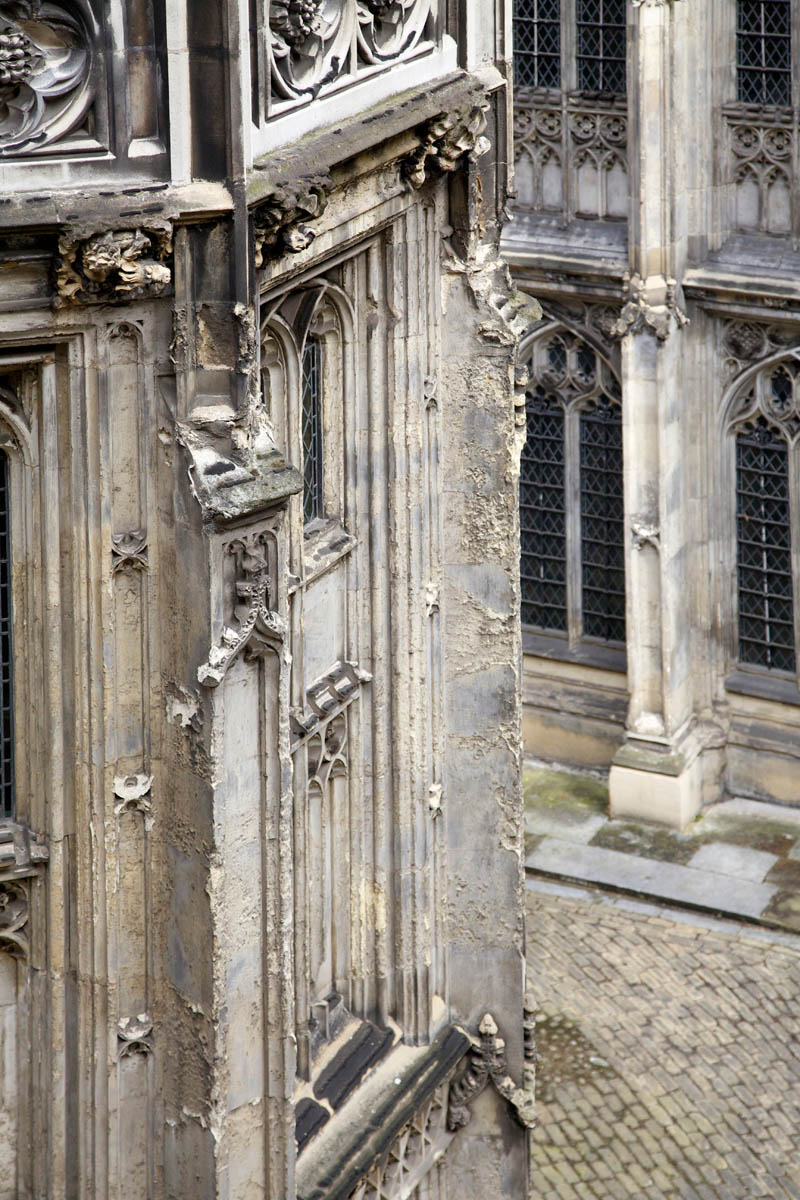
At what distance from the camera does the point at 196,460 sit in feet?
35.9

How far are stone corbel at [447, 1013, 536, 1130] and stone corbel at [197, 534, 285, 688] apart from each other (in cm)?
464

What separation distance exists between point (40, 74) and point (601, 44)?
13.2m

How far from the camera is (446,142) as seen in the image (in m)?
13.0

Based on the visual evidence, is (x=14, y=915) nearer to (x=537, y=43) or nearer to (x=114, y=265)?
(x=114, y=265)

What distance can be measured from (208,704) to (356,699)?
277cm

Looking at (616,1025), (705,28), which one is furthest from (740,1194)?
(705,28)

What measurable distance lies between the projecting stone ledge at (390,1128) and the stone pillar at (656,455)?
351 inches

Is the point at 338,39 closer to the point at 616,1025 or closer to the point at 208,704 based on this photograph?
the point at 208,704

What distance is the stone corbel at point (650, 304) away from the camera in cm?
2248

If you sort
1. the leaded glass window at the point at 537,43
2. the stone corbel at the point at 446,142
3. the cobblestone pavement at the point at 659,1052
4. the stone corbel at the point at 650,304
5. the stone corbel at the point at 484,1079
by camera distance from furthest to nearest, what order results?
the leaded glass window at the point at 537,43 → the stone corbel at the point at 650,304 → the cobblestone pavement at the point at 659,1052 → the stone corbel at the point at 484,1079 → the stone corbel at the point at 446,142

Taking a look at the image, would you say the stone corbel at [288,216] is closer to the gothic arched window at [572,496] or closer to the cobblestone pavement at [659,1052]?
the cobblestone pavement at [659,1052]

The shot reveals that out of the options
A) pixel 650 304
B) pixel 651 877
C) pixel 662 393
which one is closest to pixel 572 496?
pixel 662 393

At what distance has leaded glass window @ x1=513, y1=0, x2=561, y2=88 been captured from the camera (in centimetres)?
2298

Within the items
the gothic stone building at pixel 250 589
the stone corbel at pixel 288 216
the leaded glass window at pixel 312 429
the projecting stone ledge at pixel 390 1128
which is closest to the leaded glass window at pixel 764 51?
the gothic stone building at pixel 250 589
